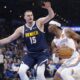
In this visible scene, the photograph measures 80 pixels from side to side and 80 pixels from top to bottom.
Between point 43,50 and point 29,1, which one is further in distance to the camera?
point 29,1

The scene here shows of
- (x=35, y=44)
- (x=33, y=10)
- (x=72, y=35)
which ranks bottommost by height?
(x=35, y=44)

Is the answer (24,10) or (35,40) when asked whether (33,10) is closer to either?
(24,10)

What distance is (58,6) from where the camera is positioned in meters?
19.9

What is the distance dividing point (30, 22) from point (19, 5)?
500 inches

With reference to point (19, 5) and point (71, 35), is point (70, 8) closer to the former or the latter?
point (19, 5)

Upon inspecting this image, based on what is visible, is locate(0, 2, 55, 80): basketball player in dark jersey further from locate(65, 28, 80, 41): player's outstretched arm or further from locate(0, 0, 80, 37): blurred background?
locate(0, 0, 80, 37): blurred background

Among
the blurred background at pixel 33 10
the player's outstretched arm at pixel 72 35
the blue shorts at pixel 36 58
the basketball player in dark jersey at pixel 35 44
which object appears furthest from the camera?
the blurred background at pixel 33 10

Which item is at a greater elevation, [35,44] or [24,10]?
[24,10]

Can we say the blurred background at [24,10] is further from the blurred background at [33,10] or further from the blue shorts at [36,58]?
the blue shorts at [36,58]

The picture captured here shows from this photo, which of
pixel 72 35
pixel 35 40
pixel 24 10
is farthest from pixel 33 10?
pixel 72 35

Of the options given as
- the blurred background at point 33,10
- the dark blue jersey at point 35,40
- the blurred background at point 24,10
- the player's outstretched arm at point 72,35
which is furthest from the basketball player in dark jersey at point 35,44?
the blurred background at point 24,10

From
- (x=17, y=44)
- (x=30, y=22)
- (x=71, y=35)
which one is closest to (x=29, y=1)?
(x=17, y=44)

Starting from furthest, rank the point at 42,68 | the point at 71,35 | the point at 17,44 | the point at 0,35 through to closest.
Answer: the point at 0,35 < the point at 17,44 < the point at 42,68 < the point at 71,35

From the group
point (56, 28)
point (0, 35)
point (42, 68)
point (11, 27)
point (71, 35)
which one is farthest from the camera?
point (11, 27)
